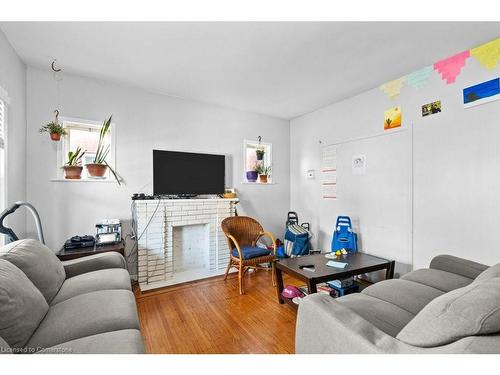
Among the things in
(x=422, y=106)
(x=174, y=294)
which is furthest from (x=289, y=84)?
(x=174, y=294)

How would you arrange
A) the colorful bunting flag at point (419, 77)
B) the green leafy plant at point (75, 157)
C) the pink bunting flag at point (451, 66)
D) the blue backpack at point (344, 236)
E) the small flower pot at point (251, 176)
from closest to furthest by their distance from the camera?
the pink bunting flag at point (451, 66) → the colorful bunting flag at point (419, 77) → the green leafy plant at point (75, 157) → the blue backpack at point (344, 236) → the small flower pot at point (251, 176)

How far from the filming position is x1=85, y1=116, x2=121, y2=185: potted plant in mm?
2902

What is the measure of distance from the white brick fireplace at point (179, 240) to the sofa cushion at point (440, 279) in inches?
98.0

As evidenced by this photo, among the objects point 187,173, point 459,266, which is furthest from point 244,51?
point 459,266

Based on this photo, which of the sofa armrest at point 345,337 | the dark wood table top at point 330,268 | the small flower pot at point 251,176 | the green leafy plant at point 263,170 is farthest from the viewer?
the green leafy plant at point 263,170

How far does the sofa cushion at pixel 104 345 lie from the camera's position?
111 centimetres

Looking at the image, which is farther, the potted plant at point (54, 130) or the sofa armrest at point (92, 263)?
the potted plant at point (54, 130)

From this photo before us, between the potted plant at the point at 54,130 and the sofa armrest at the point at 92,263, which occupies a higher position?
the potted plant at the point at 54,130

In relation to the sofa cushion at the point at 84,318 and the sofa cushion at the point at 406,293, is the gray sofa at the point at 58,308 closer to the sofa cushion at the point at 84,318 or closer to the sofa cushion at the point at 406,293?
the sofa cushion at the point at 84,318

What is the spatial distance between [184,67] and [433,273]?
319 centimetres

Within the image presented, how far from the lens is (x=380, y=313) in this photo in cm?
149

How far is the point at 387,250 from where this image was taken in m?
3.17

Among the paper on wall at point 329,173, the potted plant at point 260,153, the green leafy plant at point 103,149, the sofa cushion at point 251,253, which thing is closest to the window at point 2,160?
the green leafy plant at point 103,149

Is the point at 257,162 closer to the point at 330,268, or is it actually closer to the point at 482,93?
the point at 330,268
